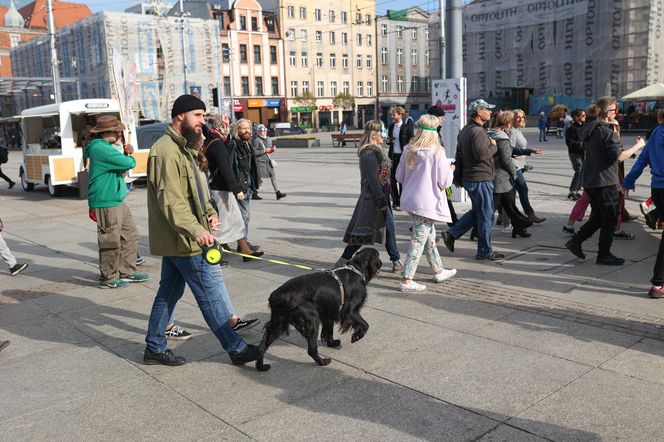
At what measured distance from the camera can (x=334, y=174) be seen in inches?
683

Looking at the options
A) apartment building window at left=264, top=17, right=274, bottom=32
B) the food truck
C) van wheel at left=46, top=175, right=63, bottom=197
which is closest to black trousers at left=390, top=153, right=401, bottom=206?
the food truck

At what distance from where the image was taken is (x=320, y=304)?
13.5 feet

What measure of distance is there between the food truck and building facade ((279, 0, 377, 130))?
48419 millimetres

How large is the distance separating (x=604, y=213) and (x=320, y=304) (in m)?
3.75

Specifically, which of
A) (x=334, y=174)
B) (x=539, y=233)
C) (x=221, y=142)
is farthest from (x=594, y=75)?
(x=221, y=142)

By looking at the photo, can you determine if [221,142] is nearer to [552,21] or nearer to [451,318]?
[451,318]

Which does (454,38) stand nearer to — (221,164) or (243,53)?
(221,164)

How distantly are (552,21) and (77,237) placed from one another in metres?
43.4

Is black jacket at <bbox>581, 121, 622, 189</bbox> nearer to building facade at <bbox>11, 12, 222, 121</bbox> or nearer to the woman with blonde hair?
the woman with blonde hair

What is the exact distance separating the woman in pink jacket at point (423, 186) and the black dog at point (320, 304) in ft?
4.49

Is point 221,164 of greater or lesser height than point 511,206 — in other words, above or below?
above

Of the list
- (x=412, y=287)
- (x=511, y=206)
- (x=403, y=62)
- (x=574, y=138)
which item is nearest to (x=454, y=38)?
(x=574, y=138)

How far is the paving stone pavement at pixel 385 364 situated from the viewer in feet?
11.2

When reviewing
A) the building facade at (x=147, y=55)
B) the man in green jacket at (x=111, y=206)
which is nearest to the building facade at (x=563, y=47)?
the building facade at (x=147, y=55)
